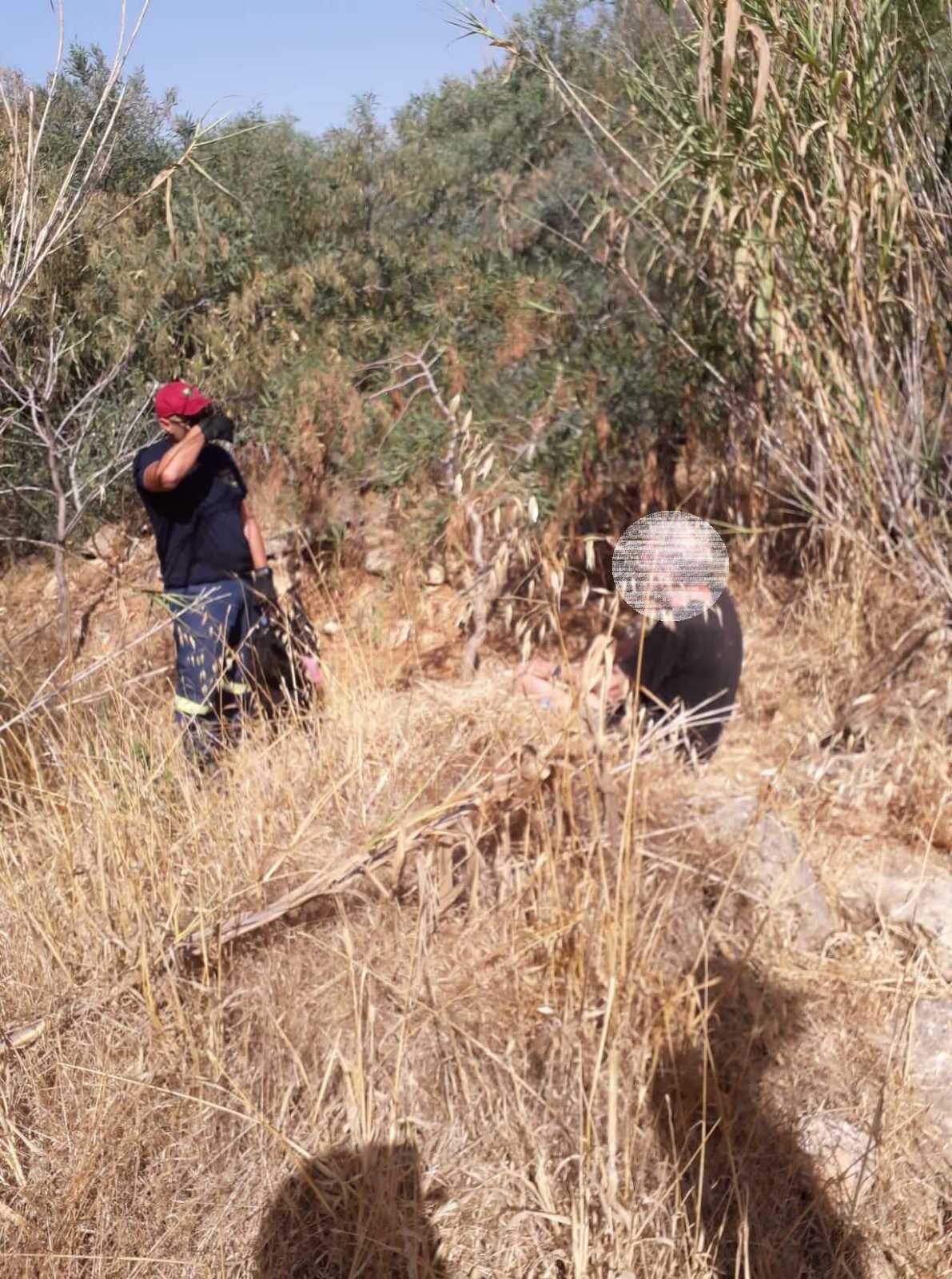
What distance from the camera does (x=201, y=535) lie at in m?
3.80

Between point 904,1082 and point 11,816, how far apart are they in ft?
6.96

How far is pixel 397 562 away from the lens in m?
5.14

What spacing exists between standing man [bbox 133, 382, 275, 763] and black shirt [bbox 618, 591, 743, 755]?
132cm

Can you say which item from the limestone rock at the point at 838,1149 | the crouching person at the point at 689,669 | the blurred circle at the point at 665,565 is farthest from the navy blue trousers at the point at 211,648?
the limestone rock at the point at 838,1149

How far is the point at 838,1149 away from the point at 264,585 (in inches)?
103

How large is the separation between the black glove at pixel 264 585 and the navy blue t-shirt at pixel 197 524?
0.08 m

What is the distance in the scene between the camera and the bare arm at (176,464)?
3574 mm

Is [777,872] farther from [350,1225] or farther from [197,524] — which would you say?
[197,524]

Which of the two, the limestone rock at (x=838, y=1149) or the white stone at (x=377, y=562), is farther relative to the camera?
the white stone at (x=377, y=562)

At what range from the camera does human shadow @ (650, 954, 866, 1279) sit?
1.93 m

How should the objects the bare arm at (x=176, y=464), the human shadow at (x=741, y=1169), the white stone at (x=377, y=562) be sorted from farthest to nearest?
1. the white stone at (x=377, y=562)
2. the bare arm at (x=176, y=464)
3. the human shadow at (x=741, y=1169)

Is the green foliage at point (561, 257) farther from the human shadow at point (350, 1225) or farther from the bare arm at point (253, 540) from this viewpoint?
the human shadow at point (350, 1225)

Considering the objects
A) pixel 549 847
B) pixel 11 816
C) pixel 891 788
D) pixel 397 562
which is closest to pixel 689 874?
pixel 549 847

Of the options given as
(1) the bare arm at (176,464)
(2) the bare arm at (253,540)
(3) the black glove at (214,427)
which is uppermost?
(3) the black glove at (214,427)
